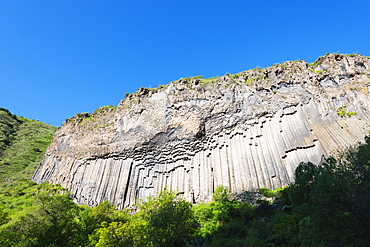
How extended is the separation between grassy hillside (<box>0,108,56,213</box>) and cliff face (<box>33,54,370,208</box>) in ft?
11.5

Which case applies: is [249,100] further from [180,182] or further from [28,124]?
[28,124]

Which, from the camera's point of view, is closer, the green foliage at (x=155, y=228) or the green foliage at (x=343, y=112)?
the green foliage at (x=155, y=228)

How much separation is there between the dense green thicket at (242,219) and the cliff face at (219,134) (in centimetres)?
451

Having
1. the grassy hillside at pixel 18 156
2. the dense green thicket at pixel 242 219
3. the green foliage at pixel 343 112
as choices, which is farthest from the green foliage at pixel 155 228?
the green foliage at pixel 343 112

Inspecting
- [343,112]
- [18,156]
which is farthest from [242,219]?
[18,156]

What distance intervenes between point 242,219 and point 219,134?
41.8ft

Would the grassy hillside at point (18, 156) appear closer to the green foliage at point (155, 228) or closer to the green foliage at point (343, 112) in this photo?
the green foliage at point (155, 228)

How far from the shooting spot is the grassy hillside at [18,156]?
35094 millimetres

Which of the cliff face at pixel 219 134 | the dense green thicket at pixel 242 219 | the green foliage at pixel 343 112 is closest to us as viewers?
the dense green thicket at pixel 242 219

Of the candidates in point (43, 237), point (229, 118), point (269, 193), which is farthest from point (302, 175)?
point (43, 237)

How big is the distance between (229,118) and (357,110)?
14.5 metres

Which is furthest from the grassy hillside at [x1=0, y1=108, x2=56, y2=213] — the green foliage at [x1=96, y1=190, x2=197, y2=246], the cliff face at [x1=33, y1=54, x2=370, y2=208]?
the green foliage at [x1=96, y1=190, x2=197, y2=246]

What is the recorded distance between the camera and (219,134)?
32.4 meters

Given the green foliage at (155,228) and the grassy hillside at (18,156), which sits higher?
the grassy hillside at (18,156)
